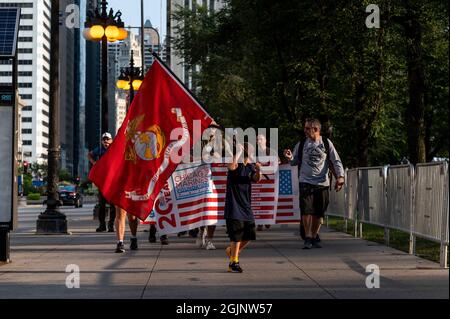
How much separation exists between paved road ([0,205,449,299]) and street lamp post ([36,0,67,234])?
4.02 meters

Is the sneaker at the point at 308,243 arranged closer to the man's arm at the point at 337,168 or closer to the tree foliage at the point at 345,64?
the man's arm at the point at 337,168

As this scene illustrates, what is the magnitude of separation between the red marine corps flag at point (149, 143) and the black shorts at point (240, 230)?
1.47m

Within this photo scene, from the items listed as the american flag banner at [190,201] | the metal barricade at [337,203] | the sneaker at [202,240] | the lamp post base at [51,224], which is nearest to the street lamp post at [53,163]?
the lamp post base at [51,224]

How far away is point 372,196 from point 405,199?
2853 mm

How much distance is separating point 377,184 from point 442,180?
16.1ft

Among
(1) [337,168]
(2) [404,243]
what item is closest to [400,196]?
(1) [337,168]

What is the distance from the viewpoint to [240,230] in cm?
1204

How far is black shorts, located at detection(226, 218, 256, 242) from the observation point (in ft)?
39.3

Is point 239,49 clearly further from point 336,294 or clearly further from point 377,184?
point 336,294

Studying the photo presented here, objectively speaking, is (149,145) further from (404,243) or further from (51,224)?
(51,224)

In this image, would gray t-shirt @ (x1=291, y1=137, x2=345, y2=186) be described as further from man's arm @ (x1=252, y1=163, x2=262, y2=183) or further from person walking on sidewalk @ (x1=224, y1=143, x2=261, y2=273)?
man's arm @ (x1=252, y1=163, x2=262, y2=183)

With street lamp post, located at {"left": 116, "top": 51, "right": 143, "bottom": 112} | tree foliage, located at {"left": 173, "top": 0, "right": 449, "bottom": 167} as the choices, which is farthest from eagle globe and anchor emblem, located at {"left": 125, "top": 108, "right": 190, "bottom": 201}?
street lamp post, located at {"left": 116, "top": 51, "right": 143, "bottom": 112}

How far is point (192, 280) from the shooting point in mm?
10711

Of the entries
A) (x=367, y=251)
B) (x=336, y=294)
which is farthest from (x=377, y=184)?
(x=336, y=294)
